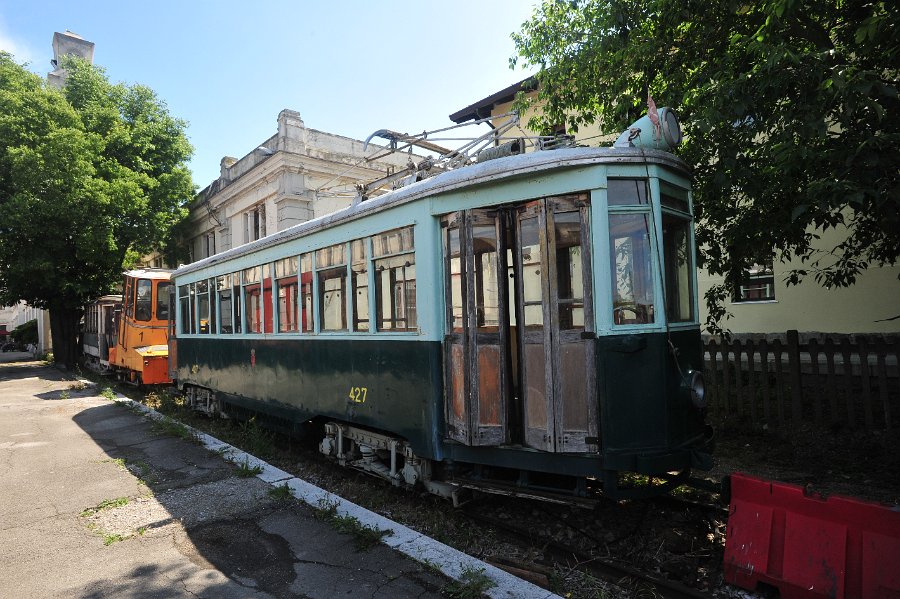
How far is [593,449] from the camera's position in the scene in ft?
13.5

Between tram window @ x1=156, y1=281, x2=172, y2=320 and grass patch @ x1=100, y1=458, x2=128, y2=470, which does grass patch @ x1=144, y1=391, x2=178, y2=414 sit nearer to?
tram window @ x1=156, y1=281, x2=172, y2=320

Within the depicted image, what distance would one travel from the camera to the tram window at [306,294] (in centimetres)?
664

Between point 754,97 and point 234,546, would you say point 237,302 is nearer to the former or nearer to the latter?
point 234,546

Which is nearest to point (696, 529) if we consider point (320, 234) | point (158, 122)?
point (320, 234)

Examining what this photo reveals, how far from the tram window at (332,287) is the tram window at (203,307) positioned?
4.38m

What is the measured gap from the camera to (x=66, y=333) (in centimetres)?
2319

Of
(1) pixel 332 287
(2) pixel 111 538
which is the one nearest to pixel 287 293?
(1) pixel 332 287

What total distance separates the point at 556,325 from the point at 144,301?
13.9 m

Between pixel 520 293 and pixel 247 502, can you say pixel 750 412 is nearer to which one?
pixel 520 293

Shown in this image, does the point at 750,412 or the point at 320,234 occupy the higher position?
the point at 320,234

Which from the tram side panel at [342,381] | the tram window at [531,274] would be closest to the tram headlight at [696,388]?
the tram window at [531,274]

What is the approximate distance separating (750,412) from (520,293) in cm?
563

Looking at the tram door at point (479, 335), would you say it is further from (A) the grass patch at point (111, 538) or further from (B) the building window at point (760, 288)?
(B) the building window at point (760, 288)

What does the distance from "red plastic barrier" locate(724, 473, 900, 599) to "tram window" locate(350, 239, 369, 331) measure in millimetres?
3634
